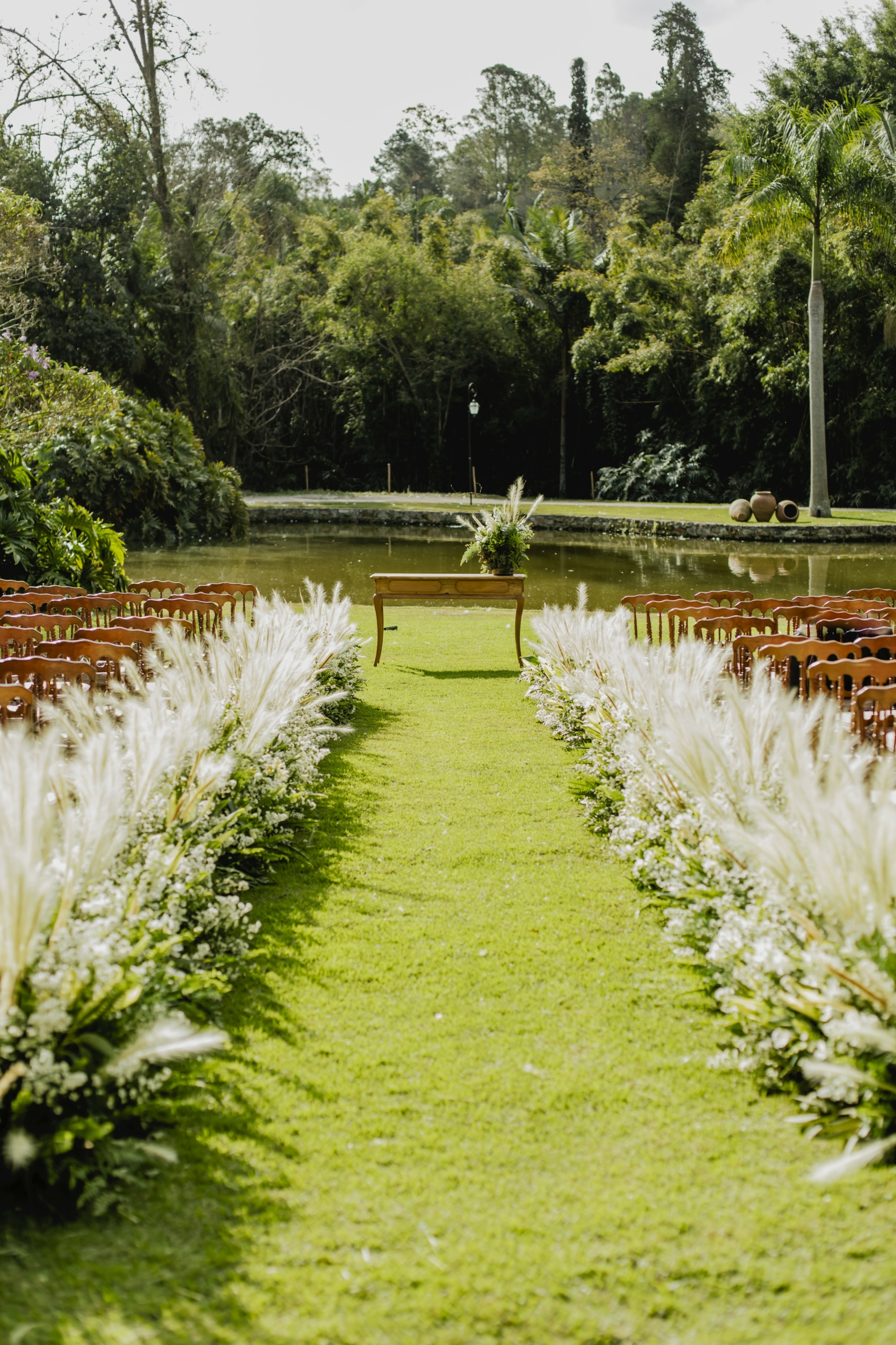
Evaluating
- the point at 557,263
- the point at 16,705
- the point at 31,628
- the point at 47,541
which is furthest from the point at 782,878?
the point at 557,263

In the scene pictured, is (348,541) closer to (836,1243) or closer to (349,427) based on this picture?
(349,427)

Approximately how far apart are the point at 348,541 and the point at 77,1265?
68.7 feet

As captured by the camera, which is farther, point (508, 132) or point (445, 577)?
point (508, 132)

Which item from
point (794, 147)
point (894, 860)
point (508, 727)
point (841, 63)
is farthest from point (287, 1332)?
point (841, 63)

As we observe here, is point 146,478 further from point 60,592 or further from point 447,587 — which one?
point 447,587

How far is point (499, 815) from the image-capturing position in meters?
5.10

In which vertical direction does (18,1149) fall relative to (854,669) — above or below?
below

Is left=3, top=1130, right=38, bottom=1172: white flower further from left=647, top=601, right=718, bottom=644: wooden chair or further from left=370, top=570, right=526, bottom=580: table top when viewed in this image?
left=370, top=570, right=526, bottom=580: table top

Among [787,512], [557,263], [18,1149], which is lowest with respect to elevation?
[18,1149]

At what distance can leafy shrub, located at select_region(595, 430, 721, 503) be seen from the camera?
28.8 meters

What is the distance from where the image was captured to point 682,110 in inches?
1702

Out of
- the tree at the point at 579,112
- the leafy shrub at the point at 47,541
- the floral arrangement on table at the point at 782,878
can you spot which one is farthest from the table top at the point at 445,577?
the tree at the point at 579,112

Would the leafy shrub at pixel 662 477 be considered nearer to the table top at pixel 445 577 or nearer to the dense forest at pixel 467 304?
the dense forest at pixel 467 304

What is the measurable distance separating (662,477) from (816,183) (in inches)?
381
